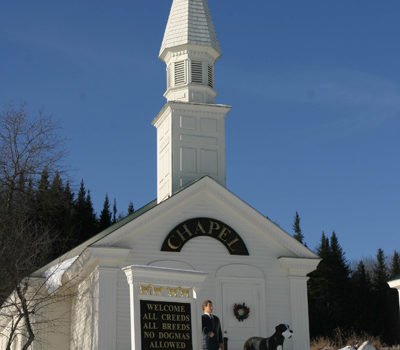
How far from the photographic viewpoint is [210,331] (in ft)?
55.8

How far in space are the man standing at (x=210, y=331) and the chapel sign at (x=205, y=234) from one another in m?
9.74

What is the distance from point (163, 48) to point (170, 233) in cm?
969

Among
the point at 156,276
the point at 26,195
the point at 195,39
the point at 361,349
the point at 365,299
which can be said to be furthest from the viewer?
the point at 365,299

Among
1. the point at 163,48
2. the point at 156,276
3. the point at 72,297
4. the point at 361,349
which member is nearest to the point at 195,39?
the point at 163,48

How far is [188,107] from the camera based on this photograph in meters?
31.1

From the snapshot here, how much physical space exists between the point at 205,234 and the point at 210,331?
10.5m

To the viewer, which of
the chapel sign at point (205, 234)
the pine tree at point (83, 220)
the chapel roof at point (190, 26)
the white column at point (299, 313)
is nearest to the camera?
the chapel sign at point (205, 234)

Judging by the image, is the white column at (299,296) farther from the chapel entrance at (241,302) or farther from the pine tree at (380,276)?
the pine tree at (380,276)

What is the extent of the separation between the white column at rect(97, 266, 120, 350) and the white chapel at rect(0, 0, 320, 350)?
3cm

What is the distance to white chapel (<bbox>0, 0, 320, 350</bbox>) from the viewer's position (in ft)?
84.4

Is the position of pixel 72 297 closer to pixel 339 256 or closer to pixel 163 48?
pixel 163 48

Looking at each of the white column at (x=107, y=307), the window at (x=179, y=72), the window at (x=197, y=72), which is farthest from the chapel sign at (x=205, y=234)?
the window at (x=179, y=72)

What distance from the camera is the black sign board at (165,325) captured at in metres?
16.4

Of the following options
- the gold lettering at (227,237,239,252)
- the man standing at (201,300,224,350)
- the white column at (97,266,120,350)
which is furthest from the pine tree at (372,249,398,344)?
the man standing at (201,300,224,350)
